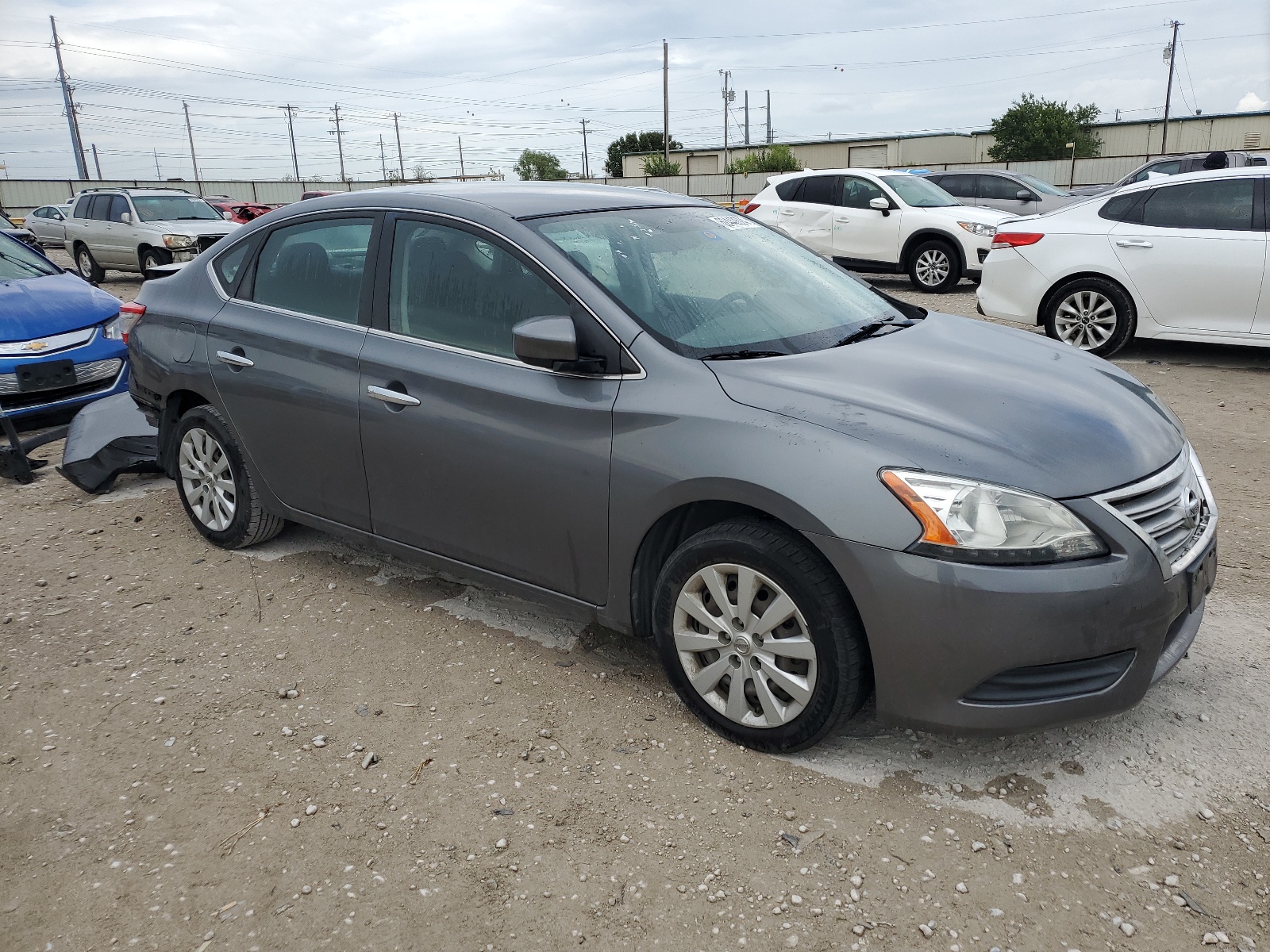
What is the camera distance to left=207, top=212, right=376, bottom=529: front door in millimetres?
3762

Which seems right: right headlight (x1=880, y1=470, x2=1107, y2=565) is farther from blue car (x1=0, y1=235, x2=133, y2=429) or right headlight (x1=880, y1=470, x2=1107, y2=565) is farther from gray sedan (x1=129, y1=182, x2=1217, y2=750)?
blue car (x1=0, y1=235, x2=133, y2=429)

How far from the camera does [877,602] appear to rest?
256cm

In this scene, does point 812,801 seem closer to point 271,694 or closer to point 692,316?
point 692,316

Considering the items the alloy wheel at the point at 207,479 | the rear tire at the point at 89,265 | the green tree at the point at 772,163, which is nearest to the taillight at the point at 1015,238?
the alloy wheel at the point at 207,479

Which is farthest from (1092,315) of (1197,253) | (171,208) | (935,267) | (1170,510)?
(171,208)

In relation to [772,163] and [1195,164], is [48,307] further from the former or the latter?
[772,163]

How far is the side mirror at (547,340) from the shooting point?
9.78 feet

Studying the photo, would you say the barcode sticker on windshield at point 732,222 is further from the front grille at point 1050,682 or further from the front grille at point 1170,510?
the front grille at point 1050,682

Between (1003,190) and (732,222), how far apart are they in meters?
15.9

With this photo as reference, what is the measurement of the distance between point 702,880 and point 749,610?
29.4 inches

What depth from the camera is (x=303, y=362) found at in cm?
387

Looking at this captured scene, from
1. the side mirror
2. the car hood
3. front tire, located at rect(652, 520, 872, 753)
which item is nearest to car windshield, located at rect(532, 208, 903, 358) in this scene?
the car hood

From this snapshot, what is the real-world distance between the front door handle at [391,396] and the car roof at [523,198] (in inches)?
27.8

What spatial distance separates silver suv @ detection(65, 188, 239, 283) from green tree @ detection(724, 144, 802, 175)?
36735mm
